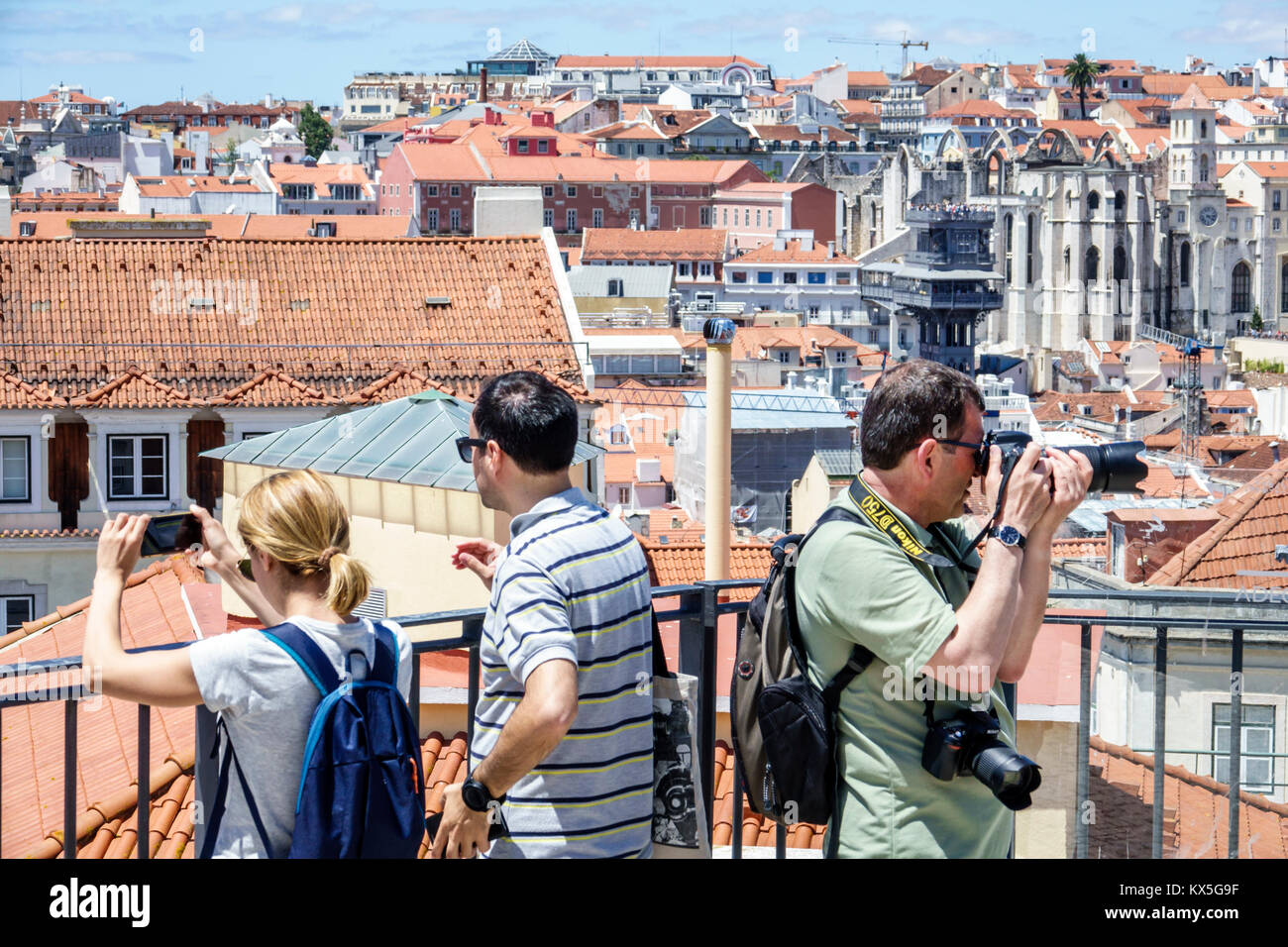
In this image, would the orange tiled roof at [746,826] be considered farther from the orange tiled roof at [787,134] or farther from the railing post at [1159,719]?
the orange tiled roof at [787,134]

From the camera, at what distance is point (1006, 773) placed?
3082mm

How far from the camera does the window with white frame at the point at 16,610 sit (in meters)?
18.9

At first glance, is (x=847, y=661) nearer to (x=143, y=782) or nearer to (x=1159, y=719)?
(x=1159, y=719)

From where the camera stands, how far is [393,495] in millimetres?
10531

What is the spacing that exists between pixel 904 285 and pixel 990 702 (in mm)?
76394

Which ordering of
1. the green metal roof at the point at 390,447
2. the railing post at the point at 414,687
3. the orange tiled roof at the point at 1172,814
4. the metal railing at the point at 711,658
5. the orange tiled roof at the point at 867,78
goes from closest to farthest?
the railing post at the point at 414,687 < the metal railing at the point at 711,658 < the orange tiled roof at the point at 1172,814 < the green metal roof at the point at 390,447 < the orange tiled roof at the point at 867,78

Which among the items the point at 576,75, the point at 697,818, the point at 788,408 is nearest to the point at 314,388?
the point at 697,818

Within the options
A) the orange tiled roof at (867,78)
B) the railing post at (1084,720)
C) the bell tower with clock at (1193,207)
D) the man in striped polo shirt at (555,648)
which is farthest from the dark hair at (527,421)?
the orange tiled roof at (867,78)

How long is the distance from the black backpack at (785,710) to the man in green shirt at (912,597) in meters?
0.03

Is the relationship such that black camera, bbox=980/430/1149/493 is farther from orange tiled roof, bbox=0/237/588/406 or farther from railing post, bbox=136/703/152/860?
orange tiled roof, bbox=0/237/588/406

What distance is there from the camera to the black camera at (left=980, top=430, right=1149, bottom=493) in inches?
131

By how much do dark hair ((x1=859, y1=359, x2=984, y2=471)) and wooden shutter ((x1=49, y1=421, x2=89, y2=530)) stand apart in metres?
17.0

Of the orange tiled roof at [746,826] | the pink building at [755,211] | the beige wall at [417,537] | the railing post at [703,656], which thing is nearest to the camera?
the railing post at [703,656]

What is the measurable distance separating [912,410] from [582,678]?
0.77m
